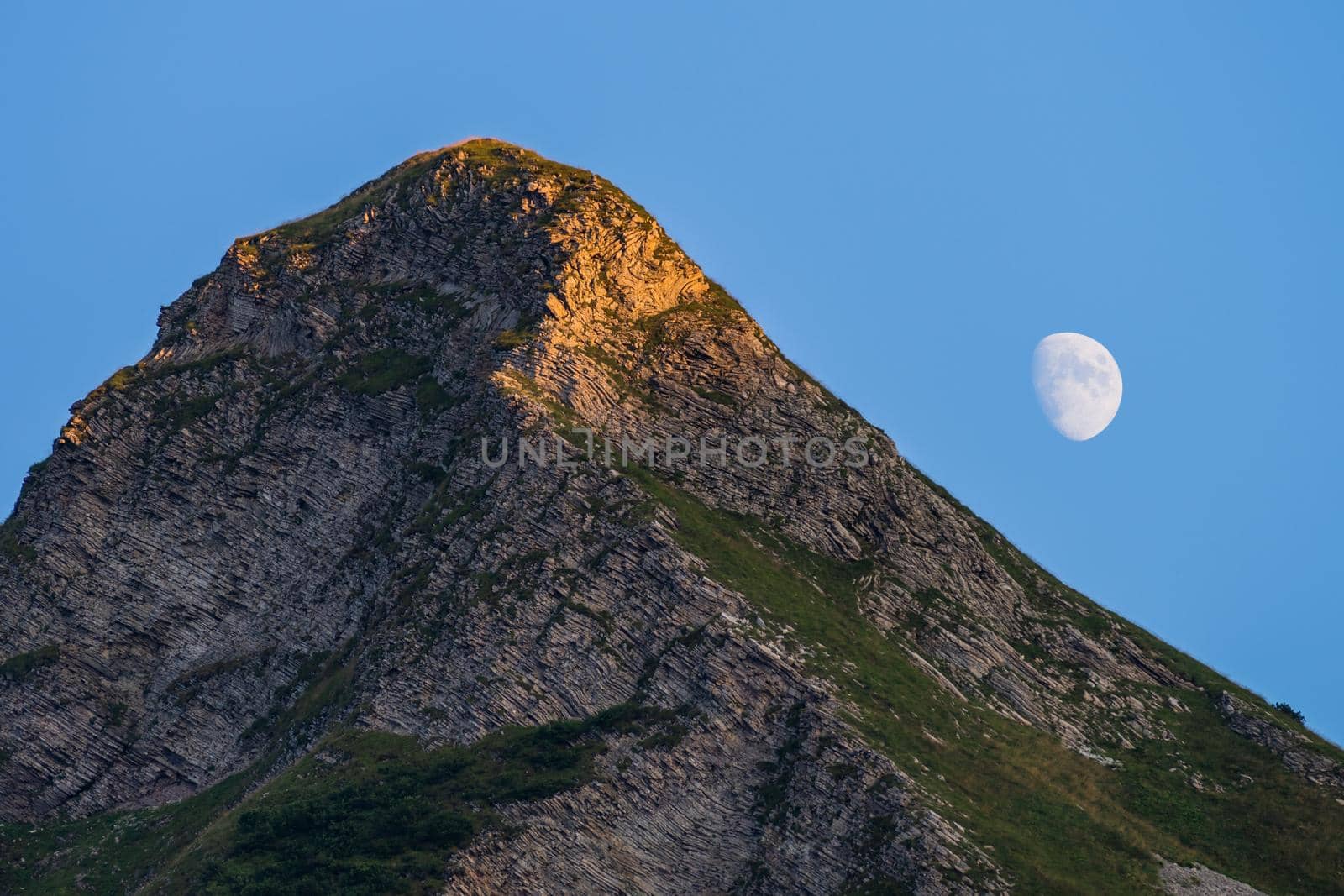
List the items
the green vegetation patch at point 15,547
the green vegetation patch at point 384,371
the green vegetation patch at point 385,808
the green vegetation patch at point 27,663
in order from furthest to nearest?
the green vegetation patch at point 384,371 → the green vegetation patch at point 15,547 → the green vegetation patch at point 27,663 → the green vegetation patch at point 385,808

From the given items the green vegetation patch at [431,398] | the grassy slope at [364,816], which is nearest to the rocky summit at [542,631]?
the grassy slope at [364,816]

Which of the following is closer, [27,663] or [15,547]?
[27,663]

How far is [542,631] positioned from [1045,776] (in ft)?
97.5

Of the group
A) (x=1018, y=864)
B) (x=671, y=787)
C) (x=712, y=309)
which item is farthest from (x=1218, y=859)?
(x=712, y=309)

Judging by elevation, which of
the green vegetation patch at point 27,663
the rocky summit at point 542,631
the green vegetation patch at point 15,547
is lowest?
the green vegetation patch at point 27,663

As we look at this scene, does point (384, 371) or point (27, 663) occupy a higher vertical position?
point (384, 371)

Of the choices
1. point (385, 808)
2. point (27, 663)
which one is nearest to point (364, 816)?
point (385, 808)

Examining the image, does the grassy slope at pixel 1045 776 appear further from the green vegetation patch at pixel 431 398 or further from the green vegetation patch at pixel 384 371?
the green vegetation patch at pixel 384 371

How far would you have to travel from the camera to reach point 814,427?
111562 millimetres

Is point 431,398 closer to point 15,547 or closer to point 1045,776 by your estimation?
point 15,547

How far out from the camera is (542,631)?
93.4 m

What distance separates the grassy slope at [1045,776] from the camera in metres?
84.1

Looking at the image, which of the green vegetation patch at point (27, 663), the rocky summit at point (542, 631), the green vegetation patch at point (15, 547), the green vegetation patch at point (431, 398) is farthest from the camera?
the green vegetation patch at point (15, 547)

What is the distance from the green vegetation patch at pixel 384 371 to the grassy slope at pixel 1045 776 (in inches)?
776
